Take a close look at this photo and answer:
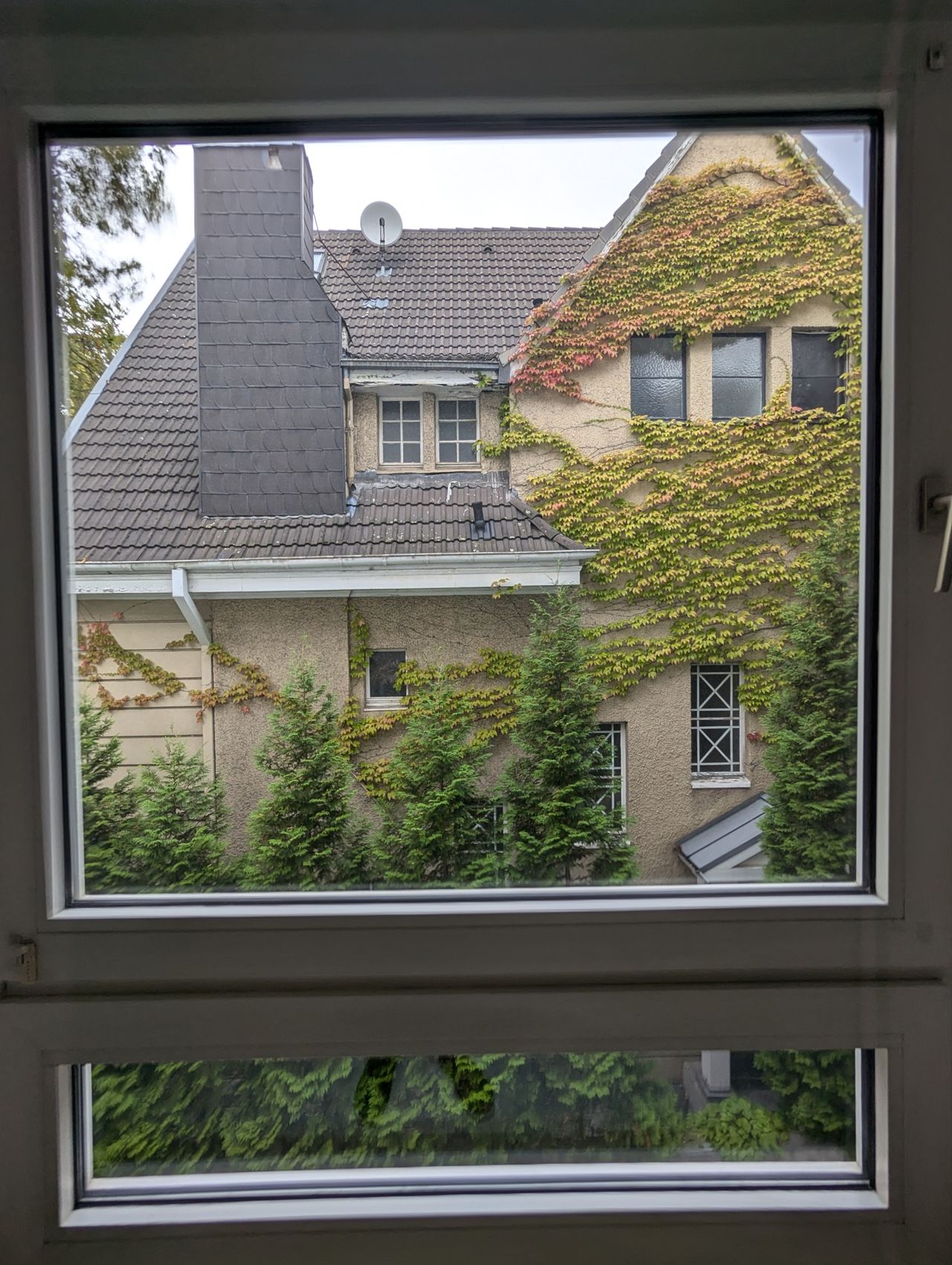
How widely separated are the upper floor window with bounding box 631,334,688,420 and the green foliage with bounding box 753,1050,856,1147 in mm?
727

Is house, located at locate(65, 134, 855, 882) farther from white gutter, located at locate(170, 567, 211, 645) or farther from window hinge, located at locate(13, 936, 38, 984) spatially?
window hinge, located at locate(13, 936, 38, 984)

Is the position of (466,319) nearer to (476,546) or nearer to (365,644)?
(476,546)

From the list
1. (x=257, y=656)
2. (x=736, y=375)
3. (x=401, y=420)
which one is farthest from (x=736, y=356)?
(x=257, y=656)

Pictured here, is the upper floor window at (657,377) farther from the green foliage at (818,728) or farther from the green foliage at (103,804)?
the green foliage at (103,804)

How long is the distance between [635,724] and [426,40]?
2.45 ft

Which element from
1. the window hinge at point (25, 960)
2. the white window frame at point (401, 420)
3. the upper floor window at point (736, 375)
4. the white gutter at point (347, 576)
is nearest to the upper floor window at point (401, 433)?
the white window frame at point (401, 420)

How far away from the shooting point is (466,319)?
825 millimetres

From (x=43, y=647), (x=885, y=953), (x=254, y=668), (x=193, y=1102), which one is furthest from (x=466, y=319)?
(x=193, y=1102)

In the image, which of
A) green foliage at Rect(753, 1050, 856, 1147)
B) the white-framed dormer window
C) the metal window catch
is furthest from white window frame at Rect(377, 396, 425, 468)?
green foliage at Rect(753, 1050, 856, 1147)

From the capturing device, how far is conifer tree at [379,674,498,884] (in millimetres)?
820

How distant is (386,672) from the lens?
82cm

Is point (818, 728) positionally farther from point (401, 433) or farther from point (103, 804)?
point (103, 804)

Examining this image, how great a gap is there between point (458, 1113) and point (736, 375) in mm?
883

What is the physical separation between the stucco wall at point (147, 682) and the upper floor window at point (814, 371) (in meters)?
0.72
